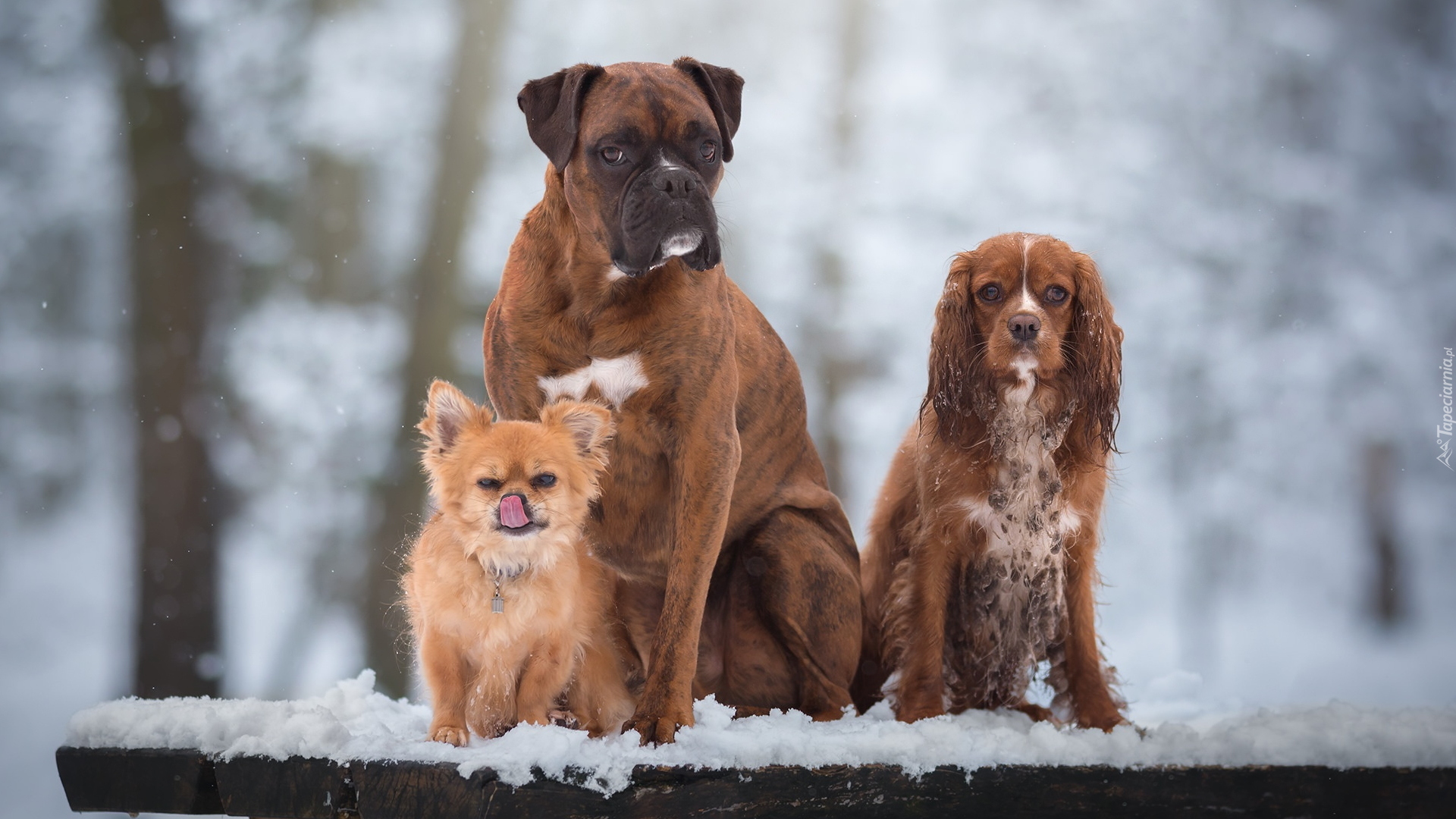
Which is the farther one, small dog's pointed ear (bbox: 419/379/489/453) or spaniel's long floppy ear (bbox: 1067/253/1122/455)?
spaniel's long floppy ear (bbox: 1067/253/1122/455)

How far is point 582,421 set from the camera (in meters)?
2.75

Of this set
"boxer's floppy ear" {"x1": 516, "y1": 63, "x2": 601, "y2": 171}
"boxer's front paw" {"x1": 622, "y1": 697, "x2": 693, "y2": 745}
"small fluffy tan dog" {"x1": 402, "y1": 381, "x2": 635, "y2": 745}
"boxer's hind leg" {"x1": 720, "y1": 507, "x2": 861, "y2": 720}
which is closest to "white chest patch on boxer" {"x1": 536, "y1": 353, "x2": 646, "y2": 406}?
"small fluffy tan dog" {"x1": 402, "y1": 381, "x2": 635, "y2": 745}

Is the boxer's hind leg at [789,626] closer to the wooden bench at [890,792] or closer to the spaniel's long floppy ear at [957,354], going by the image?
the spaniel's long floppy ear at [957,354]

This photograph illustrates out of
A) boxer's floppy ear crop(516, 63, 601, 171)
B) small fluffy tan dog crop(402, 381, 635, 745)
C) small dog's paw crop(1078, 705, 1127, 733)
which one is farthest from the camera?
small dog's paw crop(1078, 705, 1127, 733)

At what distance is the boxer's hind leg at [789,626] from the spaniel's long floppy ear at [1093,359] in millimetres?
839

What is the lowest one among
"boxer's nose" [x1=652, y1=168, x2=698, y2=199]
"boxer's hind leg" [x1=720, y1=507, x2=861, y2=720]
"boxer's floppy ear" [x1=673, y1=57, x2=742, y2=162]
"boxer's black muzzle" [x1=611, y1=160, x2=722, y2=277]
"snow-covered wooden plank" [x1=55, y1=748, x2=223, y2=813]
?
"snow-covered wooden plank" [x1=55, y1=748, x2=223, y2=813]

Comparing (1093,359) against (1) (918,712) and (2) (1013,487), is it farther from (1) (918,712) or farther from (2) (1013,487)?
(1) (918,712)

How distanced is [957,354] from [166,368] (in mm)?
4118

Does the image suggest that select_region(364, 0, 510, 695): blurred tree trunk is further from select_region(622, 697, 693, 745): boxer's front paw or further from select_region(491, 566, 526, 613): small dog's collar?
select_region(622, 697, 693, 745): boxer's front paw

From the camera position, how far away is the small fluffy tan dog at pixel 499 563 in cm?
269

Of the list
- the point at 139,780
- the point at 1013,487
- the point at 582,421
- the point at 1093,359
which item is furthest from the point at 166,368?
the point at 1093,359

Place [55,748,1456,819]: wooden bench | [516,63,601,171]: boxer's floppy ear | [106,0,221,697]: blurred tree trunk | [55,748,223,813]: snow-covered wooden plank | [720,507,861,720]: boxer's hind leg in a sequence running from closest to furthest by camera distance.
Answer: [55,748,1456,819]: wooden bench
[55,748,223,813]: snow-covered wooden plank
[516,63,601,171]: boxer's floppy ear
[720,507,861,720]: boxer's hind leg
[106,0,221,697]: blurred tree trunk

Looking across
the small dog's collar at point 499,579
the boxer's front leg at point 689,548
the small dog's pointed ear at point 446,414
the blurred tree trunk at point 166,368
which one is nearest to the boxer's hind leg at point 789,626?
the boxer's front leg at point 689,548

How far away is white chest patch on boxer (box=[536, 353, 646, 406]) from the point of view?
286 centimetres
